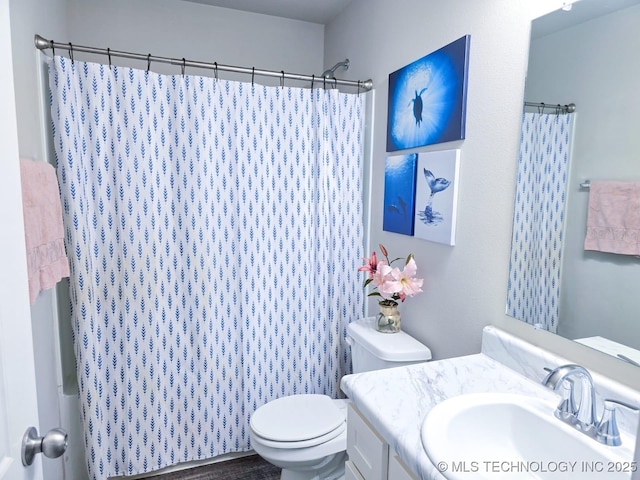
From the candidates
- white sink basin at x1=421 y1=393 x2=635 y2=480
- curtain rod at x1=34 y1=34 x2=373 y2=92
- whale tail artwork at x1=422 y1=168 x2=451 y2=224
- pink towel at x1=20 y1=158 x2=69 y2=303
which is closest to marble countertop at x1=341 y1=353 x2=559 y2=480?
white sink basin at x1=421 y1=393 x2=635 y2=480

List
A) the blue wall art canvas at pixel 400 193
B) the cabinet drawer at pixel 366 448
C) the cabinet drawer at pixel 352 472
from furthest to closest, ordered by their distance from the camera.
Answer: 1. the blue wall art canvas at pixel 400 193
2. the cabinet drawer at pixel 352 472
3. the cabinet drawer at pixel 366 448

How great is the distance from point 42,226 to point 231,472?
1.53 m

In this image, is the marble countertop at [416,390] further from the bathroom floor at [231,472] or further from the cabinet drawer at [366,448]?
the bathroom floor at [231,472]

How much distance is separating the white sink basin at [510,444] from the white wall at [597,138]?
0.26 meters

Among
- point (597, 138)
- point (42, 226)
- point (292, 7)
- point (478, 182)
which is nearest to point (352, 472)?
point (478, 182)

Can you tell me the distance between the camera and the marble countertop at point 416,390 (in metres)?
0.92

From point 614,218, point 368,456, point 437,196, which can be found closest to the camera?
point 614,218

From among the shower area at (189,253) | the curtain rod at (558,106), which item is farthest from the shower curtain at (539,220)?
the shower area at (189,253)

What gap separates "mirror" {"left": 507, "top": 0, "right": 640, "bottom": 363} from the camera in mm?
938

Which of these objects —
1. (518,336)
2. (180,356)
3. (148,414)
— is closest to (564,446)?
(518,336)

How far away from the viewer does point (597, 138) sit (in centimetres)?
101

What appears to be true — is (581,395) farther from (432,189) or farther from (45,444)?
(45,444)

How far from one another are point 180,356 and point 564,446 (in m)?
1.65

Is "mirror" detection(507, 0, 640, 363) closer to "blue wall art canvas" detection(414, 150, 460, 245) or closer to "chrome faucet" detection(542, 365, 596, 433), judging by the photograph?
"chrome faucet" detection(542, 365, 596, 433)
